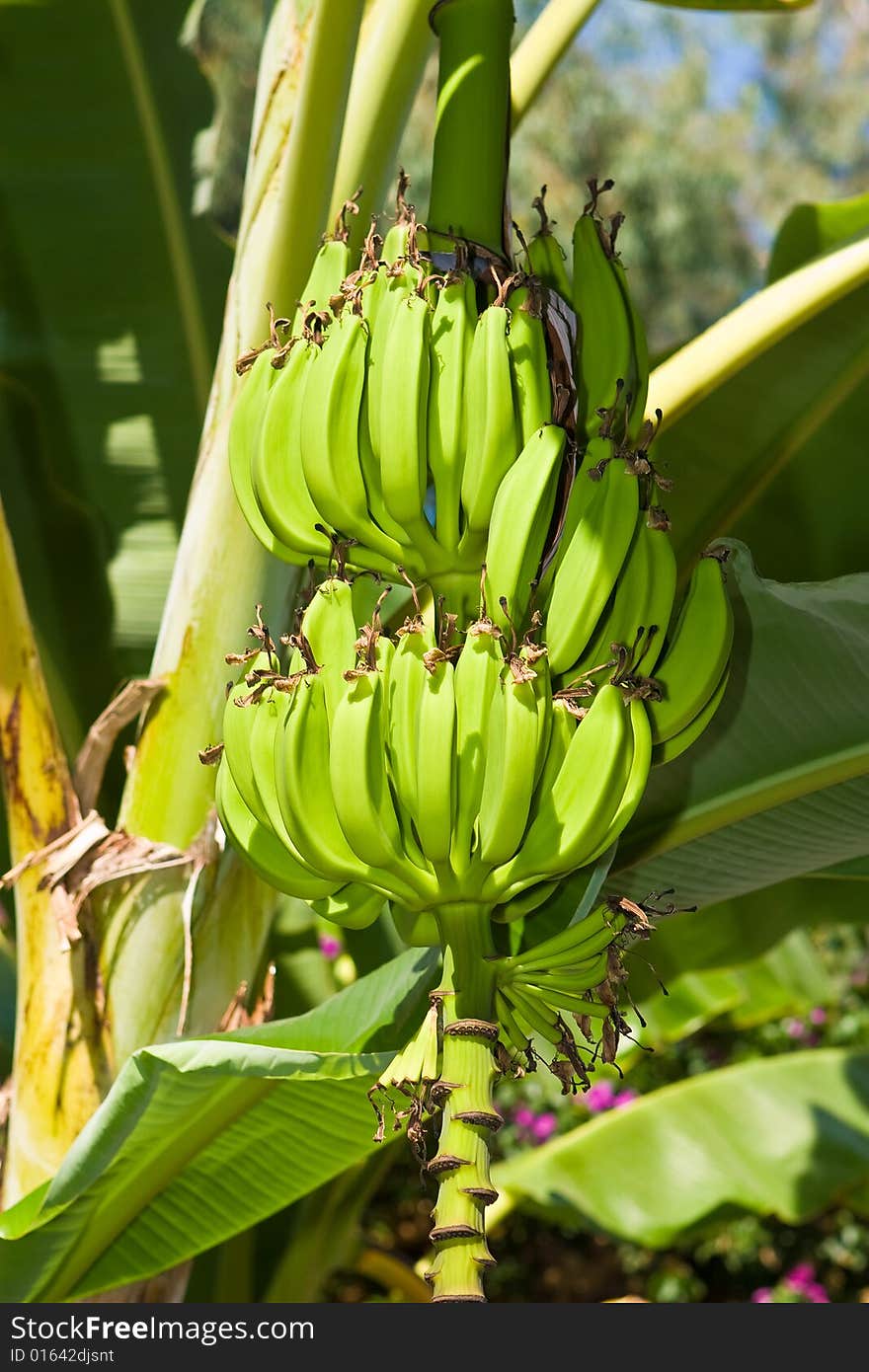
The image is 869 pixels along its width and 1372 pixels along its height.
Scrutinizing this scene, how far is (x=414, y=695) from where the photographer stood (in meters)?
0.76

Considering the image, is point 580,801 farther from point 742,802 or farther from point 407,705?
point 742,802

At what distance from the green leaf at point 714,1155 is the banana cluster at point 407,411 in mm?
1518

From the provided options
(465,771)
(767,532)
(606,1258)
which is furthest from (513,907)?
(606,1258)


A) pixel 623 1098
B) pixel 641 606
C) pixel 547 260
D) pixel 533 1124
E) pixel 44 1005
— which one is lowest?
pixel 533 1124

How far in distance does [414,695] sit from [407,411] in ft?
0.61

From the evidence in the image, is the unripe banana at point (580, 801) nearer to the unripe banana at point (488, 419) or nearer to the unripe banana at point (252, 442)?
the unripe banana at point (488, 419)

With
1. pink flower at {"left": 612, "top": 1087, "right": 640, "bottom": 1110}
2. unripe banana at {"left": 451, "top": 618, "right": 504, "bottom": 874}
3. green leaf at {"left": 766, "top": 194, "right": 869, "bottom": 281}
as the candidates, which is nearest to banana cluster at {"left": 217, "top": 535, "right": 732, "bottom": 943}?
unripe banana at {"left": 451, "top": 618, "right": 504, "bottom": 874}

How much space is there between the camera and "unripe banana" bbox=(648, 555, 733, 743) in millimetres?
855

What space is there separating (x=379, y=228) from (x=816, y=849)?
0.72 m

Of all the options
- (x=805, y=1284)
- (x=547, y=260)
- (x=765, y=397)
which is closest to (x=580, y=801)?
(x=547, y=260)

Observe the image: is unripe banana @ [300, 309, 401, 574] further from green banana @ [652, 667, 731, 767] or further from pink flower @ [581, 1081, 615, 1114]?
pink flower @ [581, 1081, 615, 1114]

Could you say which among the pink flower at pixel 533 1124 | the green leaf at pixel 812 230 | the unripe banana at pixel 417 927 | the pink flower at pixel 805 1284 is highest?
the green leaf at pixel 812 230

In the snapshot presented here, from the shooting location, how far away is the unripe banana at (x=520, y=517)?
0.77 m

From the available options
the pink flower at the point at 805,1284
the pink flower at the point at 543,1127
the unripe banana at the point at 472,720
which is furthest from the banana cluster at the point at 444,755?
the pink flower at the point at 805,1284
